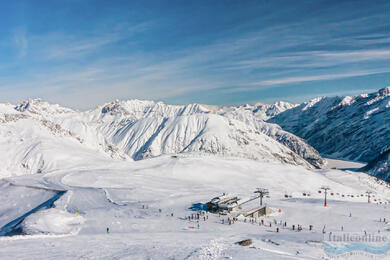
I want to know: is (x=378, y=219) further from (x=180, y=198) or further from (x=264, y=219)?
(x=180, y=198)

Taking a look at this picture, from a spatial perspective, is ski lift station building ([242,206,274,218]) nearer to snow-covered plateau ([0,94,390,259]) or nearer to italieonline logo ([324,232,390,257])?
snow-covered plateau ([0,94,390,259])

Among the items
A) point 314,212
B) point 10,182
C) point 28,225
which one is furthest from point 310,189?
point 10,182

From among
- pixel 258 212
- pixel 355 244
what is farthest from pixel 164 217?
pixel 355 244

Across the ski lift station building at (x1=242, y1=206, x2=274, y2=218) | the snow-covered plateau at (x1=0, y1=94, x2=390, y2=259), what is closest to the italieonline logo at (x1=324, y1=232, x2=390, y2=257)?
the snow-covered plateau at (x1=0, y1=94, x2=390, y2=259)

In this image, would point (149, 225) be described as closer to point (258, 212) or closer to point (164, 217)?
point (164, 217)

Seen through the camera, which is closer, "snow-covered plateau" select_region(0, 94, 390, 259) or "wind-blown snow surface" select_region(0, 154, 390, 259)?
"wind-blown snow surface" select_region(0, 154, 390, 259)

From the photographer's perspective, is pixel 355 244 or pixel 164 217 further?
pixel 164 217

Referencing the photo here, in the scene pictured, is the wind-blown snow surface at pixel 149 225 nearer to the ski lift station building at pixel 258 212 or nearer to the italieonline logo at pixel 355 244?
the italieonline logo at pixel 355 244

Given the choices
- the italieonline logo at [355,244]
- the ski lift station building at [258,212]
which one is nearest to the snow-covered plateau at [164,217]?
the italieonline logo at [355,244]
